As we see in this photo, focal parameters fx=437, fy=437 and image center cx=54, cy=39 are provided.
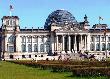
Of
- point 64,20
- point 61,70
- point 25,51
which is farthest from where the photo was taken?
point 64,20

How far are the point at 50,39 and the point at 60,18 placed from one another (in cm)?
1530

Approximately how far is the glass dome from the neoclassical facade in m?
6.94

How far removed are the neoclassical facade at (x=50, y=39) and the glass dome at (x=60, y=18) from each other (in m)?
6.94

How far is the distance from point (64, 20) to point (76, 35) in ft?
48.7

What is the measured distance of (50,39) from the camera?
516 feet

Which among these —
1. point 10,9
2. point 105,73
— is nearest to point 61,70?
point 105,73

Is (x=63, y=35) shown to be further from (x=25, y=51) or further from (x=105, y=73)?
(x=105, y=73)

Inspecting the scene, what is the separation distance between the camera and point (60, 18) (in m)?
170

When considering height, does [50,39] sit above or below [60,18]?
below

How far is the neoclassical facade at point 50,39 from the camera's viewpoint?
154 meters

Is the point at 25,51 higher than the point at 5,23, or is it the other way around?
the point at 5,23

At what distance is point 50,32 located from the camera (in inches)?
6211

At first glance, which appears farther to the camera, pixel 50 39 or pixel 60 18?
pixel 60 18

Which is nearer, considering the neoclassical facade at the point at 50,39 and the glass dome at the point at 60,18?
the neoclassical facade at the point at 50,39
